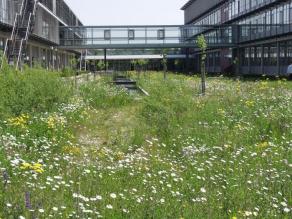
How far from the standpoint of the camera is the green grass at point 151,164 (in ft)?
15.6

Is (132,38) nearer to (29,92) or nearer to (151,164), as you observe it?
(29,92)

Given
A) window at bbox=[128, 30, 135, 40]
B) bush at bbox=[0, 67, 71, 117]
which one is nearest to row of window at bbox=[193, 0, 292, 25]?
window at bbox=[128, 30, 135, 40]

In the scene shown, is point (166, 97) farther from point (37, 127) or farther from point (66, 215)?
point (66, 215)

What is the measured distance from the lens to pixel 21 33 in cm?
3309

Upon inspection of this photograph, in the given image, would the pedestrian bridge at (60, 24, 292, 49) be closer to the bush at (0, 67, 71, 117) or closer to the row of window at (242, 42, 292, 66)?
the row of window at (242, 42, 292, 66)

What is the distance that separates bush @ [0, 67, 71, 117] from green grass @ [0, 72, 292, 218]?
343 millimetres

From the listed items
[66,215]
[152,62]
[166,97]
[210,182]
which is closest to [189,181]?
[210,182]

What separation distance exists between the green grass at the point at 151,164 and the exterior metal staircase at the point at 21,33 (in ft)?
57.2

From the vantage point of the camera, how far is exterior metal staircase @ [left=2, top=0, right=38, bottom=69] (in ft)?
96.1

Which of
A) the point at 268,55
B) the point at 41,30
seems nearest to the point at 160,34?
the point at 268,55

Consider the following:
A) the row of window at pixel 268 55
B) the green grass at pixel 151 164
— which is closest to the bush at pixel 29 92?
the green grass at pixel 151 164

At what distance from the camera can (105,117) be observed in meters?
13.2

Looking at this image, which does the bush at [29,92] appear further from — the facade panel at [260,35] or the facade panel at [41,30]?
the facade panel at [260,35]

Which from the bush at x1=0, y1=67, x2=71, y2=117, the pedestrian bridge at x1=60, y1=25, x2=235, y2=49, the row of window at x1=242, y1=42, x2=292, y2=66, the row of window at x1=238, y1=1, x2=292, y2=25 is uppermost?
the row of window at x1=238, y1=1, x2=292, y2=25
